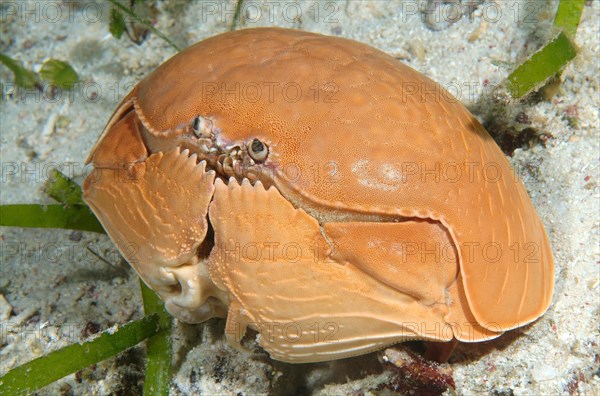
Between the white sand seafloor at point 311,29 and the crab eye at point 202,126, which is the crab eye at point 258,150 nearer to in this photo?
the crab eye at point 202,126

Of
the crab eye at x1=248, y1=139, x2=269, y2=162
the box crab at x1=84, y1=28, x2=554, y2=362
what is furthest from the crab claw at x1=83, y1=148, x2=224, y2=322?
the crab eye at x1=248, y1=139, x2=269, y2=162

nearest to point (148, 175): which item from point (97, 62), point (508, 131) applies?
point (508, 131)

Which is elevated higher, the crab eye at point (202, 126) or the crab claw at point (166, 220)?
the crab eye at point (202, 126)

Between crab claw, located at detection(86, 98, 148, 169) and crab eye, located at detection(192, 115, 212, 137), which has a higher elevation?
crab eye, located at detection(192, 115, 212, 137)

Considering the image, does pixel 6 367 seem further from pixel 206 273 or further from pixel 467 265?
pixel 467 265

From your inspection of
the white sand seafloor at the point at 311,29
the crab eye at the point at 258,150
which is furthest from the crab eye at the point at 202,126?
the white sand seafloor at the point at 311,29

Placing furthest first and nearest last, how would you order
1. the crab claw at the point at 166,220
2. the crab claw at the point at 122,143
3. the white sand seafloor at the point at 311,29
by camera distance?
the white sand seafloor at the point at 311,29 < the crab claw at the point at 122,143 < the crab claw at the point at 166,220

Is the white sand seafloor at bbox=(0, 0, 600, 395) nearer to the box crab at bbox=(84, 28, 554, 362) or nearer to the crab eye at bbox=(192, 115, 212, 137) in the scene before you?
the box crab at bbox=(84, 28, 554, 362)
